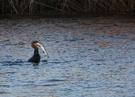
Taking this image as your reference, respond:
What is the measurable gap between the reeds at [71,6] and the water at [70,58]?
1.98 meters

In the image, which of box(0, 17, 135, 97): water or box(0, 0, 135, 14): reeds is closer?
box(0, 17, 135, 97): water

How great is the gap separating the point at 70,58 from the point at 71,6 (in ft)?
39.5

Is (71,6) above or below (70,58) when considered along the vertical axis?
below

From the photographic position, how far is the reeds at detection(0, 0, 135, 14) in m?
29.2

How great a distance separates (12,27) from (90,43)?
5.26 m

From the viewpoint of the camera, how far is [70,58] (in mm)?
17828

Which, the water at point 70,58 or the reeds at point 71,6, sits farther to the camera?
the reeds at point 71,6

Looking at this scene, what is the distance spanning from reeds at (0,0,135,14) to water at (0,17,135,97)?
6.51 ft

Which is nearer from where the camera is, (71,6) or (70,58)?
(70,58)

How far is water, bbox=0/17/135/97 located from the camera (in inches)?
541

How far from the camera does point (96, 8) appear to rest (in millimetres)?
29594

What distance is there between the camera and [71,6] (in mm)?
29688

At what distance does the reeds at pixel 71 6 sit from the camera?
95.9 ft

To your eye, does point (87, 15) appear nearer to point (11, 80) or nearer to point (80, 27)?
point (80, 27)
